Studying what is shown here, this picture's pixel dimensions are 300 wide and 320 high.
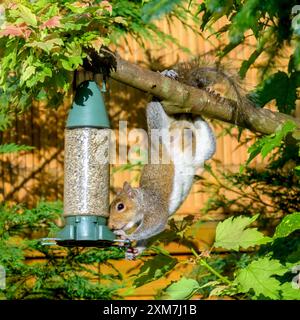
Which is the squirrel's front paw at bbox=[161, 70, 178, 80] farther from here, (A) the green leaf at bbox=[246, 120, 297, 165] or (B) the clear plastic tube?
(A) the green leaf at bbox=[246, 120, 297, 165]

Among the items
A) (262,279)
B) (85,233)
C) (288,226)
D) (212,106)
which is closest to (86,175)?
(85,233)

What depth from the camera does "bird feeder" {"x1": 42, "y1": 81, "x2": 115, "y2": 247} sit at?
2307 mm

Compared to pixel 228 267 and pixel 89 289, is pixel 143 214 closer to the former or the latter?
pixel 89 289

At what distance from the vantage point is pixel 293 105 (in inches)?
90.0

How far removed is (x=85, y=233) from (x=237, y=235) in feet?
1.81

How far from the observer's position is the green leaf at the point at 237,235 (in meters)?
1.83

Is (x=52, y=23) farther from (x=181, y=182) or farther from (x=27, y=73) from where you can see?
(x=181, y=182)

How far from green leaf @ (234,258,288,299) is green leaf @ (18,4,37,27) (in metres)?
0.68

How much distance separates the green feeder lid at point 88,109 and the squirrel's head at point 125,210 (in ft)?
1.75

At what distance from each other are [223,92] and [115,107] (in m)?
2.49

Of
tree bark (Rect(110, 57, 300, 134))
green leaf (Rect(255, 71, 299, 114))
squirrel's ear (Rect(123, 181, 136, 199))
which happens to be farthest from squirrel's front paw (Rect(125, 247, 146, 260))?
green leaf (Rect(255, 71, 299, 114))

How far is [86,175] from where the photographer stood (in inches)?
94.5

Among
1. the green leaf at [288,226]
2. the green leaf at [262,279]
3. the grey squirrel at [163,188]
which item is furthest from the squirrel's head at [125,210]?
the green leaf at [288,226]
